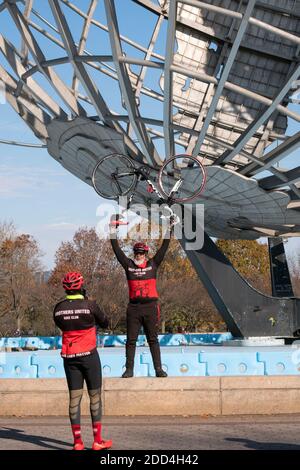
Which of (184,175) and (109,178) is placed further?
(184,175)

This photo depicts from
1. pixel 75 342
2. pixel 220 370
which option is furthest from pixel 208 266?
pixel 75 342

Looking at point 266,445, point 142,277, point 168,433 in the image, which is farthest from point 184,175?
point 266,445

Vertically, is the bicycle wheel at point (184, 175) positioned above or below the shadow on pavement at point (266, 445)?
above

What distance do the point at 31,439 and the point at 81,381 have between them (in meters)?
1.31

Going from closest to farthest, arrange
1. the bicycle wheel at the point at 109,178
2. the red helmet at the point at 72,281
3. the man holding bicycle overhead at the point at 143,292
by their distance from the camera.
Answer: the red helmet at the point at 72,281
the man holding bicycle overhead at the point at 143,292
the bicycle wheel at the point at 109,178

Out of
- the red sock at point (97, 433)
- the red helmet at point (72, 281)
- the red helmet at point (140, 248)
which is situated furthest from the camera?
the red helmet at point (140, 248)

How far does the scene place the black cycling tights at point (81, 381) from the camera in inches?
372

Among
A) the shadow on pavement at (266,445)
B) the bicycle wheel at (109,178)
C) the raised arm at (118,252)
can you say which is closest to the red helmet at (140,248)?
the raised arm at (118,252)

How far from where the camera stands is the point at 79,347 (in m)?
9.46

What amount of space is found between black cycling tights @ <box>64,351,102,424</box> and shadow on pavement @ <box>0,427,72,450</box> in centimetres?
54

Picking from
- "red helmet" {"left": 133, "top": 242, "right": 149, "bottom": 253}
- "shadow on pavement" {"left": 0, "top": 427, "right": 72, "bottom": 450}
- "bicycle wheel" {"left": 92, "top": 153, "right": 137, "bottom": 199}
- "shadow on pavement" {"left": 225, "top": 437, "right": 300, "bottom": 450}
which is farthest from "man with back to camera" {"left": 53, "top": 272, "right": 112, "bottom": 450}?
"bicycle wheel" {"left": 92, "top": 153, "right": 137, "bottom": 199}

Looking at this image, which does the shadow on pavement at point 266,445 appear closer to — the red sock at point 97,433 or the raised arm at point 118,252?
the red sock at point 97,433

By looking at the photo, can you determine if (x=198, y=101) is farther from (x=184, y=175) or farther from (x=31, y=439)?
(x=31, y=439)
